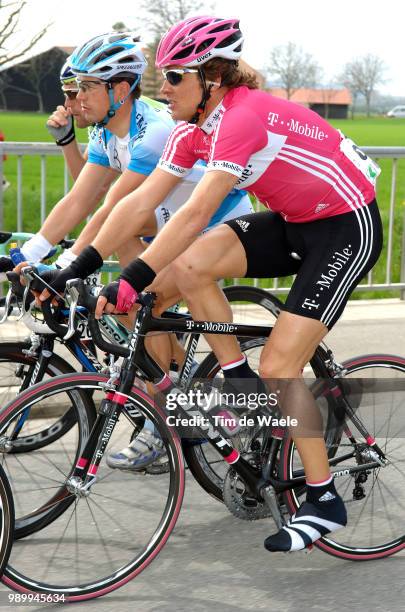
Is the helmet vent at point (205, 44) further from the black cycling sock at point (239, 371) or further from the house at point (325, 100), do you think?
the house at point (325, 100)

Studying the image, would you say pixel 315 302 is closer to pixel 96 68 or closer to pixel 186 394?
pixel 186 394

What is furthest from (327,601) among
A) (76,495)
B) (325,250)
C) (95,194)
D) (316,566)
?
(95,194)

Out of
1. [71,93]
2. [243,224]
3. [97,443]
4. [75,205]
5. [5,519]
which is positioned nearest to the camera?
[5,519]

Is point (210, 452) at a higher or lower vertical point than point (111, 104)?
lower

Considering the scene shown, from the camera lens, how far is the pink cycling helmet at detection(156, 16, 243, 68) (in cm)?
380

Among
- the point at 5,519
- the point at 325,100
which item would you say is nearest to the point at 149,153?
the point at 5,519

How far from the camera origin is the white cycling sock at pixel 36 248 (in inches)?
182

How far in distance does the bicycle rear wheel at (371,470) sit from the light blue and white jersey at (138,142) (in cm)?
135

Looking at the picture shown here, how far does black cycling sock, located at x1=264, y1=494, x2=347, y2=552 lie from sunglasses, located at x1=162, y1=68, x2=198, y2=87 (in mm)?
1705

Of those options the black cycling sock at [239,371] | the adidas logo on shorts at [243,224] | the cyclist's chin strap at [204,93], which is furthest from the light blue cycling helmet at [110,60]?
the black cycling sock at [239,371]

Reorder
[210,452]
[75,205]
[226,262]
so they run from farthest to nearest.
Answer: [75,205] → [210,452] → [226,262]

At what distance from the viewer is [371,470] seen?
4.20 metres

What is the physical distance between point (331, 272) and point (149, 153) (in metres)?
1.24

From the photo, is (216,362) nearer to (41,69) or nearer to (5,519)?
(5,519)
